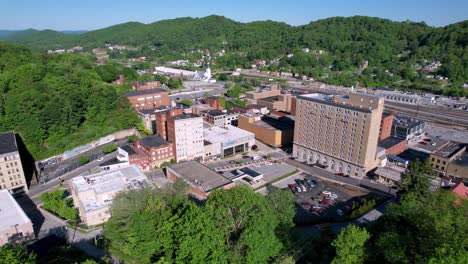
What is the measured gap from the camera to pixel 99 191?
32438 millimetres

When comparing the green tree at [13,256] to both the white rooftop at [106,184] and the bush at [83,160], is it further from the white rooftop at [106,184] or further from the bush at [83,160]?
the bush at [83,160]

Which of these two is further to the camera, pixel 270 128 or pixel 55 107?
pixel 270 128

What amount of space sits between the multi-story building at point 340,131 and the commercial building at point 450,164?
8481mm

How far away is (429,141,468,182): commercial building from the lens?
41625 mm

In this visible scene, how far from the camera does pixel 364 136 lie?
40.1 meters

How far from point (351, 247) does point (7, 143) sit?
40.7 m

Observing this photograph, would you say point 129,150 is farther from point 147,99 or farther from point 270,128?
point 270,128

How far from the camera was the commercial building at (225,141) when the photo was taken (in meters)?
48.8

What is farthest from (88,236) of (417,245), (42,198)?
(417,245)

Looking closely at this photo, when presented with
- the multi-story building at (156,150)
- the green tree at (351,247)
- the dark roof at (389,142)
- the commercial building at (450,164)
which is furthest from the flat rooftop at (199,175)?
the commercial building at (450,164)

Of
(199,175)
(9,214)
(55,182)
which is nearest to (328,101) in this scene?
(199,175)

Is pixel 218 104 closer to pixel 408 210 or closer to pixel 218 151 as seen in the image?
pixel 218 151

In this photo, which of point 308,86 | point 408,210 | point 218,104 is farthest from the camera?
point 308,86

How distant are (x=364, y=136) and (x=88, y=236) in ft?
110
